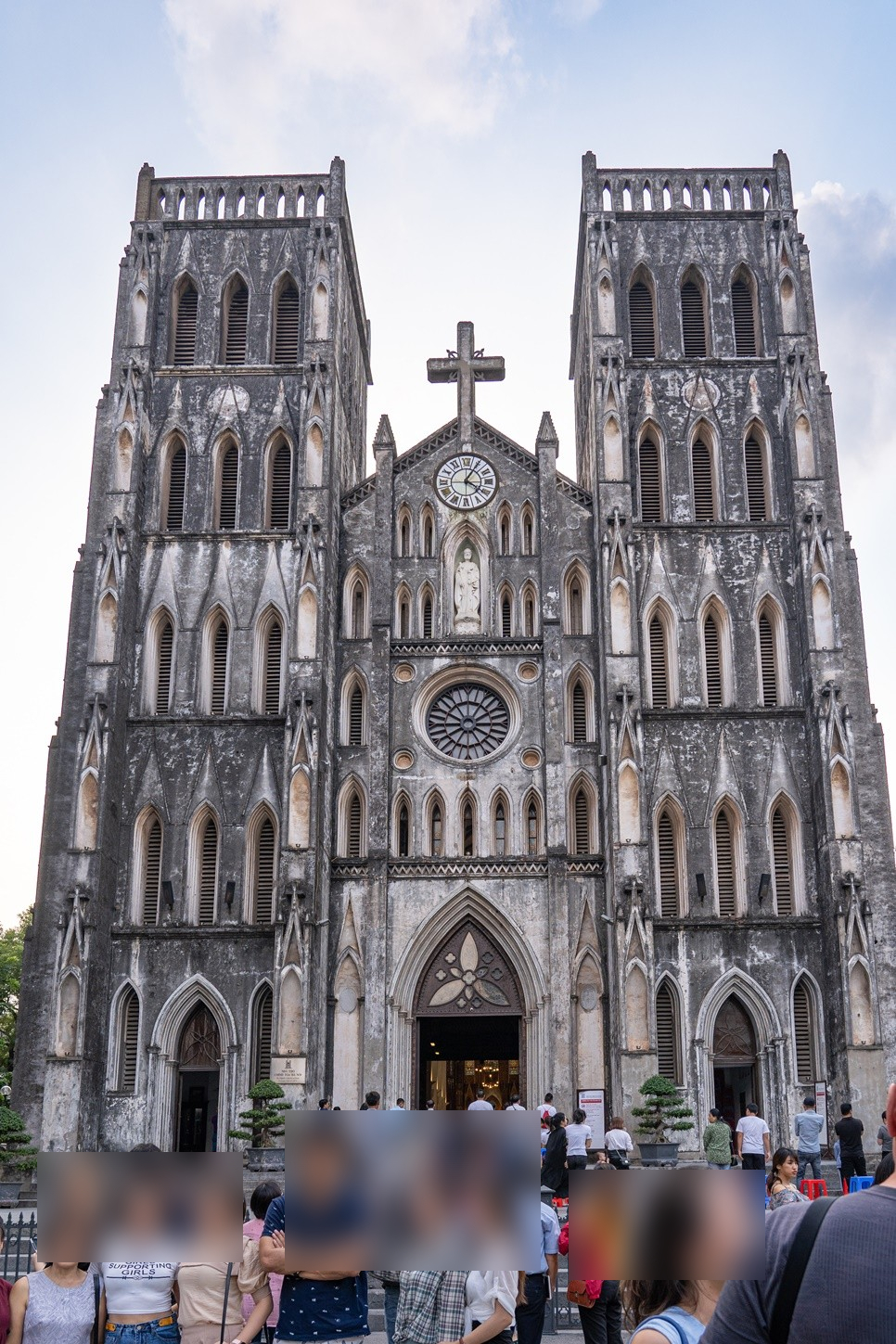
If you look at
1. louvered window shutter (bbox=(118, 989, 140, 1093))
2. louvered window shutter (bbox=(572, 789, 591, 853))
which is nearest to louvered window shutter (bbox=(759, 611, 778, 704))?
louvered window shutter (bbox=(572, 789, 591, 853))

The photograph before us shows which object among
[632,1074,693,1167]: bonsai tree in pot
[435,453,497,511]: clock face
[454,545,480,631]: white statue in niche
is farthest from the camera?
[435,453,497,511]: clock face

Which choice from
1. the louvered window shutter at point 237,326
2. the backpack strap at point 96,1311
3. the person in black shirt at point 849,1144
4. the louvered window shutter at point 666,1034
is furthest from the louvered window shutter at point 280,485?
the backpack strap at point 96,1311

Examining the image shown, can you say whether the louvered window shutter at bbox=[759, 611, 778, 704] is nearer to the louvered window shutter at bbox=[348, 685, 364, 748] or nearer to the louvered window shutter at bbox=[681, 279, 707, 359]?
the louvered window shutter at bbox=[681, 279, 707, 359]

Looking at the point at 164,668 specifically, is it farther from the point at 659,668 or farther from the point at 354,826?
the point at 659,668

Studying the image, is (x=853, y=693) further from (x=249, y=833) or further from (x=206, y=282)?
(x=206, y=282)

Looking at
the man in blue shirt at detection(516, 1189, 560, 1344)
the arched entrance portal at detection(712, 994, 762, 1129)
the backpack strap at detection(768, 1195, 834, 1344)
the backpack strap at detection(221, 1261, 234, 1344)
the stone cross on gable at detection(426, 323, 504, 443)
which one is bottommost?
the man in blue shirt at detection(516, 1189, 560, 1344)

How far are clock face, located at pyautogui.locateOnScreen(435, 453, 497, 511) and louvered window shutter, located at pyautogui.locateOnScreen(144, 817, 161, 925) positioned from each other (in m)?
10.6

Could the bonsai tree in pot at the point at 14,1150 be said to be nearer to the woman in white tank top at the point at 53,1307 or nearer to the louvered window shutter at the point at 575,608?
the louvered window shutter at the point at 575,608

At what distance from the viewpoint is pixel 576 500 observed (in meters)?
35.3

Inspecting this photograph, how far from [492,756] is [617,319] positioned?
38.4 ft

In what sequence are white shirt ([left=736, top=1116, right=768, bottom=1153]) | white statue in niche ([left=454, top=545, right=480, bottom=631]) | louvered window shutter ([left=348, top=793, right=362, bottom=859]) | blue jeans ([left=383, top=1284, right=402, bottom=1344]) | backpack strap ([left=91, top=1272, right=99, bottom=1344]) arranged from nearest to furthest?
backpack strap ([left=91, top=1272, right=99, bottom=1344]), blue jeans ([left=383, top=1284, right=402, bottom=1344]), white shirt ([left=736, top=1116, right=768, bottom=1153]), louvered window shutter ([left=348, top=793, right=362, bottom=859]), white statue in niche ([left=454, top=545, right=480, bottom=631])

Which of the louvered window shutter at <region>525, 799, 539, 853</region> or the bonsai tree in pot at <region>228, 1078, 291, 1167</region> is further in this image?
the louvered window shutter at <region>525, 799, 539, 853</region>

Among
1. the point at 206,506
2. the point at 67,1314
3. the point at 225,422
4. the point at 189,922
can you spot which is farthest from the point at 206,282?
the point at 67,1314

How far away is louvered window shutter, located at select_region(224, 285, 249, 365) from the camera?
121 feet
